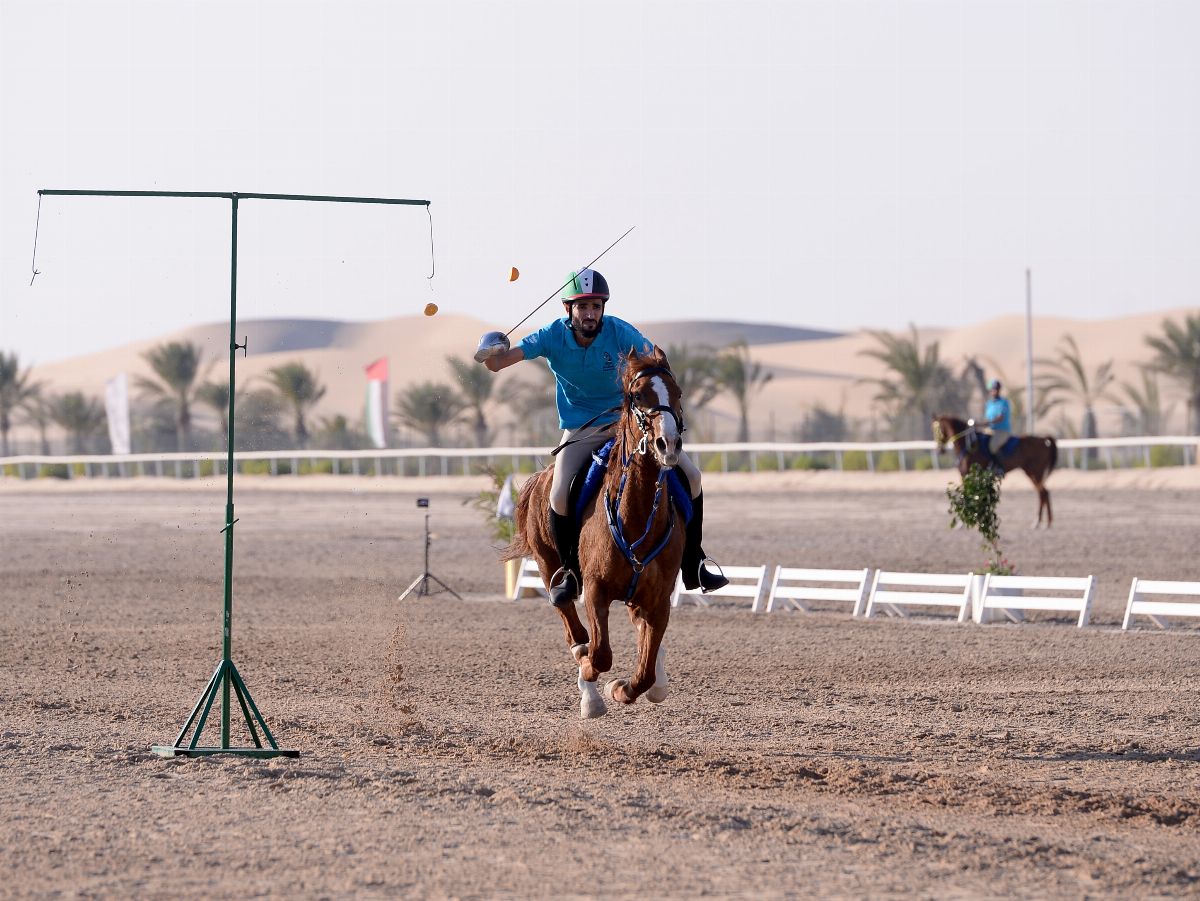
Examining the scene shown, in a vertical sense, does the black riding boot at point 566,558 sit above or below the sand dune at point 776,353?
below

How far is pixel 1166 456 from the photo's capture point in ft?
141

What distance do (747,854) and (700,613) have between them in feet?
40.7

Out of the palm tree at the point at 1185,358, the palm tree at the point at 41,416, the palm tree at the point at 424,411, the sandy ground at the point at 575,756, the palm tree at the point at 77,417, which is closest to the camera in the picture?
the sandy ground at the point at 575,756

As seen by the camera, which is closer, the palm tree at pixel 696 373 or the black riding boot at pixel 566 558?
the black riding boot at pixel 566 558

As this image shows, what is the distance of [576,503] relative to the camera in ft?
36.5

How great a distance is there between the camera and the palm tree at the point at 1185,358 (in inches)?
2152

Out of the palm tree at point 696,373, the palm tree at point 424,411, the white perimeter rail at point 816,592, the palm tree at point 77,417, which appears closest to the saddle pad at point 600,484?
the white perimeter rail at point 816,592

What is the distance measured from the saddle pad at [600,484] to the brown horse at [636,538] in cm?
7

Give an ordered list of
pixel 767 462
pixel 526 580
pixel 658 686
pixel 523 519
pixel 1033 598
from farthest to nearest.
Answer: pixel 767 462 < pixel 526 580 < pixel 1033 598 < pixel 523 519 < pixel 658 686

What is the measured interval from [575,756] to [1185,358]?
48971 millimetres

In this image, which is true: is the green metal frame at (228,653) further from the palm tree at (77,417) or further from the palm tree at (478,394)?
the palm tree at (77,417)

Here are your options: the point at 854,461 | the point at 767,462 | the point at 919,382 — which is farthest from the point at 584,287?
the point at 919,382

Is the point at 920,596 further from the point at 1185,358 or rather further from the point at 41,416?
the point at 41,416

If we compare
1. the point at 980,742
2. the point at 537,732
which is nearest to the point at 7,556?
→ the point at 537,732
